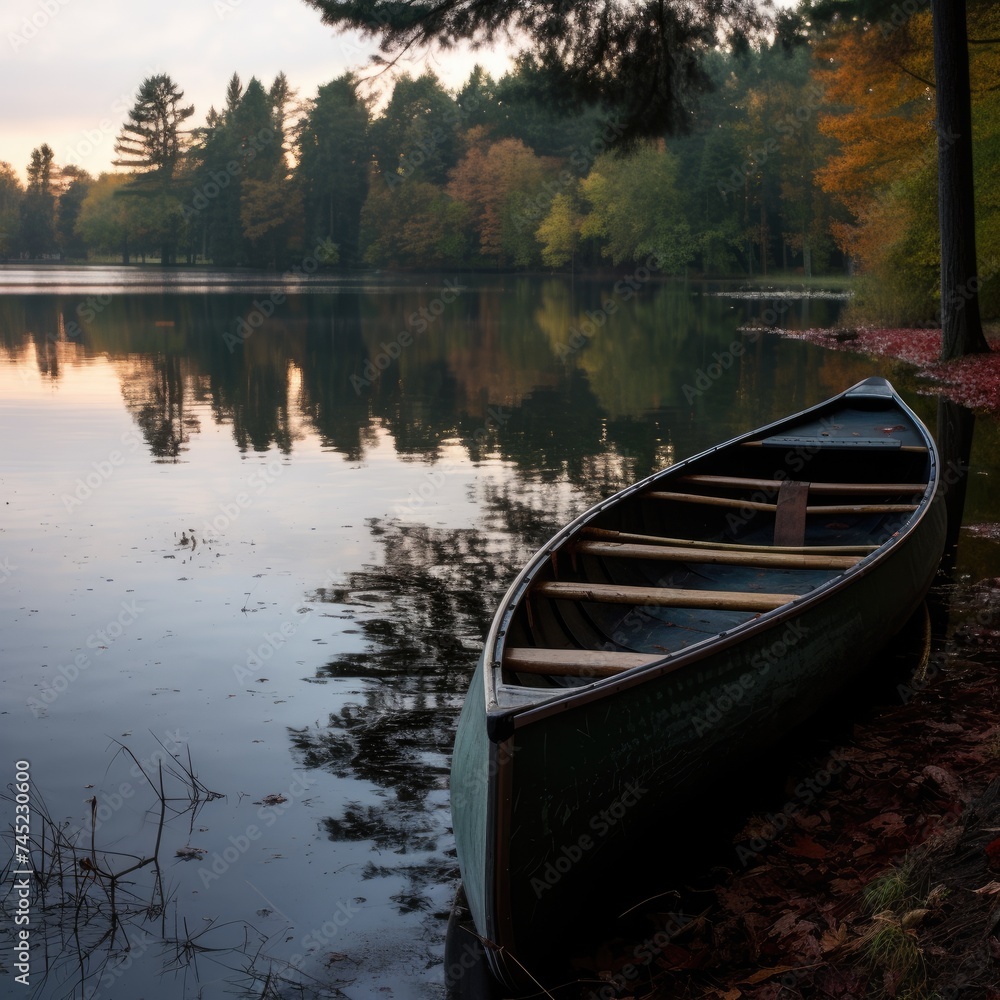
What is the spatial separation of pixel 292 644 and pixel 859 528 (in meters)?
4.37

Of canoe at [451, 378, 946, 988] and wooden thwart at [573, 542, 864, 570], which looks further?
wooden thwart at [573, 542, 864, 570]

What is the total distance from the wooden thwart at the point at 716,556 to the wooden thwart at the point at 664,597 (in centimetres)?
63

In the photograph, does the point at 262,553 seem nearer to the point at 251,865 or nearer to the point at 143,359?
the point at 251,865

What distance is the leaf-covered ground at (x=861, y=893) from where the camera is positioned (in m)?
3.34

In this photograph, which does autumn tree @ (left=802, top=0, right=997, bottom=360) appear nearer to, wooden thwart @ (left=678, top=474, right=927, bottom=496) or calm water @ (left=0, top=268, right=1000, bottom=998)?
calm water @ (left=0, top=268, right=1000, bottom=998)

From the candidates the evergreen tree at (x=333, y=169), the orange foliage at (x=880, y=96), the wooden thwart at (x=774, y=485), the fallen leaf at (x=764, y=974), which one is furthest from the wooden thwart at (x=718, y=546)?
the evergreen tree at (x=333, y=169)

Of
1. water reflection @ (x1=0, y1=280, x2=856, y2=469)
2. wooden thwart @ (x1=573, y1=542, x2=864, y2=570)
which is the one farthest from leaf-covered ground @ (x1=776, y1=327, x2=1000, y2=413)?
wooden thwart @ (x1=573, y1=542, x2=864, y2=570)

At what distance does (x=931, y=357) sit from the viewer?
72.1ft

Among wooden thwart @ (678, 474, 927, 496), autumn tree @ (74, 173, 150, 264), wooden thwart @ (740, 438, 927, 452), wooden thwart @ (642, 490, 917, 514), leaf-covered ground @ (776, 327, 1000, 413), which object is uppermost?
autumn tree @ (74, 173, 150, 264)

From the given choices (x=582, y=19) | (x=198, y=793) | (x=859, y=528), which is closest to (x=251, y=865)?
(x=198, y=793)

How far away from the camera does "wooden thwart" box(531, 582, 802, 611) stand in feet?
17.7

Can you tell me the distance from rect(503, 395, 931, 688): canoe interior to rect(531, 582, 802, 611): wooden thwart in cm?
2

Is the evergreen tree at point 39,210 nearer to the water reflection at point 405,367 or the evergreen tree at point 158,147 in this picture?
the evergreen tree at point 158,147

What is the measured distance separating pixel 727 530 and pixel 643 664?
4.38 meters
